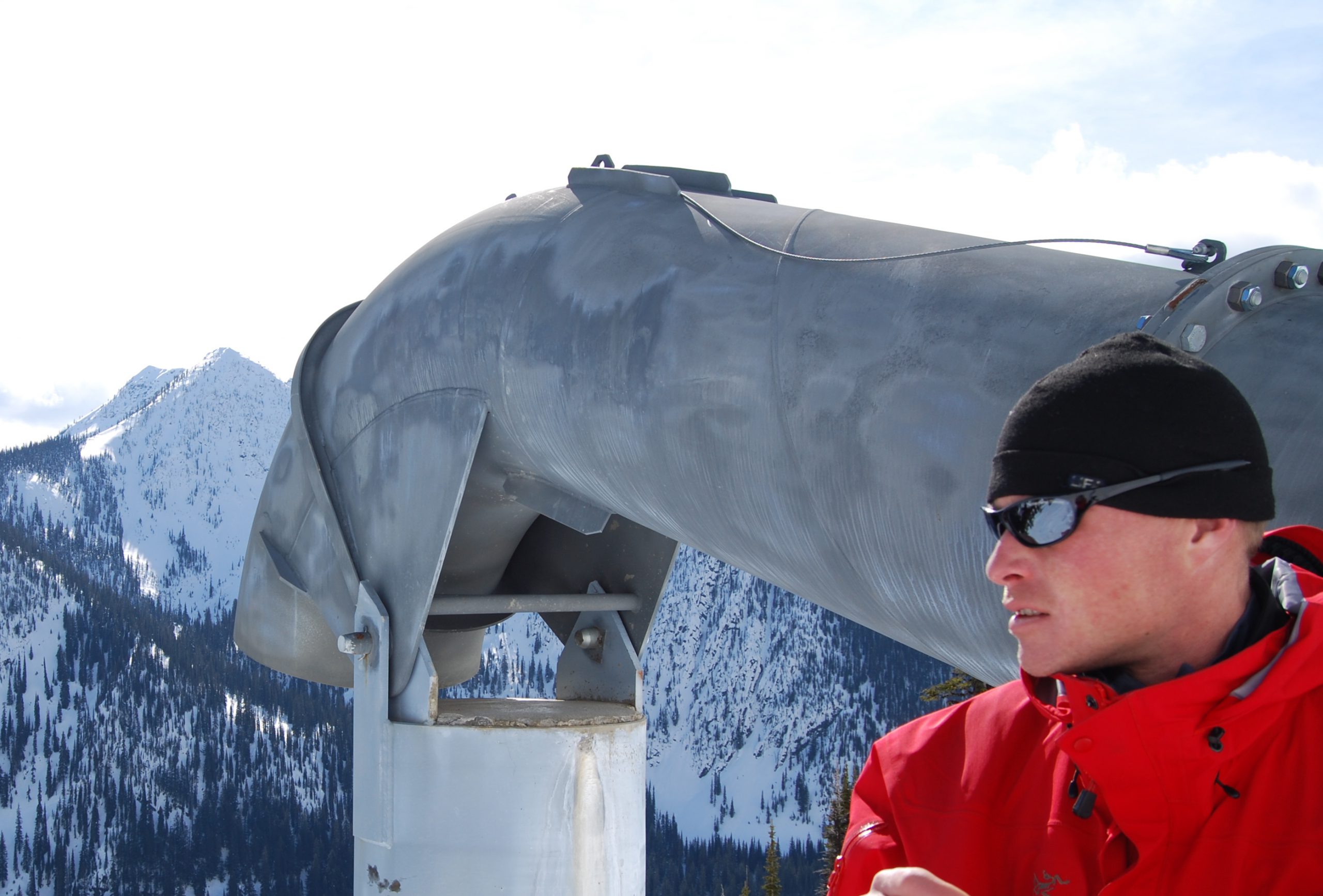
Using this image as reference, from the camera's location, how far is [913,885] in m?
1.30

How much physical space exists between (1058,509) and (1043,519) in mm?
22

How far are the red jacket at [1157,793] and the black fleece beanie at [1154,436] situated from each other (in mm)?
144

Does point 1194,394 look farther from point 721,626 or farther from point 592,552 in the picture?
point 721,626

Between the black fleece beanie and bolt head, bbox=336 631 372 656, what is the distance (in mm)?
3198

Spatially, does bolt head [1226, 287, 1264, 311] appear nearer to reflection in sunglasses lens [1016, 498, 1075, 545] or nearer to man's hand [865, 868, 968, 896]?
reflection in sunglasses lens [1016, 498, 1075, 545]

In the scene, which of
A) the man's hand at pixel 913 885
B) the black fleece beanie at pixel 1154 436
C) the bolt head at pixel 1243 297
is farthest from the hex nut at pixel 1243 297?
the man's hand at pixel 913 885

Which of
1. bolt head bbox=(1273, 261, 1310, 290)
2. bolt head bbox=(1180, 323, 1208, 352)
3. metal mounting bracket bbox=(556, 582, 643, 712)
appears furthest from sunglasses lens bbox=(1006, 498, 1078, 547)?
metal mounting bracket bbox=(556, 582, 643, 712)

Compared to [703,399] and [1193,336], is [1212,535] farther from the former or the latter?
[703,399]

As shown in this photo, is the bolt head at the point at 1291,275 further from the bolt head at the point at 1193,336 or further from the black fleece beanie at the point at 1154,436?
the black fleece beanie at the point at 1154,436

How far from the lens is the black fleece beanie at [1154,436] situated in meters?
1.33

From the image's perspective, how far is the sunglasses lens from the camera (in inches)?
54.4

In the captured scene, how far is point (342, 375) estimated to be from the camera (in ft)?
15.6

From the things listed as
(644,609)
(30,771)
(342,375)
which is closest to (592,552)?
(644,609)

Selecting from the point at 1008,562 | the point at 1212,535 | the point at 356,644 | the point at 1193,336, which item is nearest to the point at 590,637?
the point at 356,644
